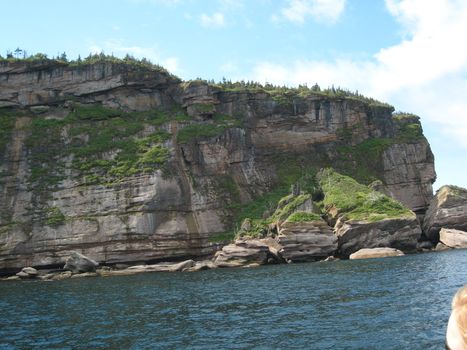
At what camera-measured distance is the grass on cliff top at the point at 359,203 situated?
75375 mm

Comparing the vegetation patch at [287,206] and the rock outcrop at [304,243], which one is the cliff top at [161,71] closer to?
the vegetation patch at [287,206]

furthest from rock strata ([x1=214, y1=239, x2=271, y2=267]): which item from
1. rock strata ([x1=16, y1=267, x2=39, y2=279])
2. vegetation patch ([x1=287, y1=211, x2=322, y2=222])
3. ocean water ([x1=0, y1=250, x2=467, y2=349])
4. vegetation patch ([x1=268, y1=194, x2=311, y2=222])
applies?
rock strata ([x1=16, y1=267, x2=39, y2=279])

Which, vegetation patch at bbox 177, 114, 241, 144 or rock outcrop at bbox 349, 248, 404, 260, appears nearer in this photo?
rock outcrop at bbox 349, 248, 404, 260

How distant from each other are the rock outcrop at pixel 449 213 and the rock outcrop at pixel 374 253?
19716mm

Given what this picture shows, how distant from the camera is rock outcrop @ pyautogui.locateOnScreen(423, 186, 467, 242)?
84.2 meters

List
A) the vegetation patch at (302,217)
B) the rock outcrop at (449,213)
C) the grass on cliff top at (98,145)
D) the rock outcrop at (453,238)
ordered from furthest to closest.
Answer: the grass on cliff top at (98,145) < the rock outcrop at (449,213) < the rock outcrop at (453,238) < the vegetation patch at (302,217)

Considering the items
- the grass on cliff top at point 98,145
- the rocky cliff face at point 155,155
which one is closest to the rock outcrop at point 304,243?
the rocky cliff face at point 155,155

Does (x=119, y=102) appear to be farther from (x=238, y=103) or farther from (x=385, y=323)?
(x=385, y=323)

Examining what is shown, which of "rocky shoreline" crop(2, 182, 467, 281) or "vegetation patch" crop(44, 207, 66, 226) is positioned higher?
"vegetation patch" crop(44, 207, 66, 226)

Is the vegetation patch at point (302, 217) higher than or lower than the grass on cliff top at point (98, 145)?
lower

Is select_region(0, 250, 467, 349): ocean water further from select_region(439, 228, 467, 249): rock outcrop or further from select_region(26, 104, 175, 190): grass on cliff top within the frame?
select_region(26, 104, 175, 190): grass on cliff top

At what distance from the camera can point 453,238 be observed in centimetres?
7925

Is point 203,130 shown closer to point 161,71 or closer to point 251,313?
point 161,71

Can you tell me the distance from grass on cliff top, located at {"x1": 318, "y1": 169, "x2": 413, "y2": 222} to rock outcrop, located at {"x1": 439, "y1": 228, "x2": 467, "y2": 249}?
28.4ft
